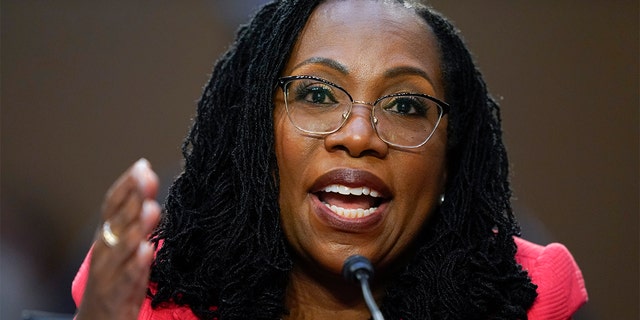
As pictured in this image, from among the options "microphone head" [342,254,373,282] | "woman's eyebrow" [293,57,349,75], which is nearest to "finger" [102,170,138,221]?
"microphone head" [342,254,373,282]

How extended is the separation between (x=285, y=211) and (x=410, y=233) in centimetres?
34

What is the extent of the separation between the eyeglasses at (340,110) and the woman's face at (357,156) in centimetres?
2

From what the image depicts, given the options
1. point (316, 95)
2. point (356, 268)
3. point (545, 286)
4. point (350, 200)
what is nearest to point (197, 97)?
point (316, 95)

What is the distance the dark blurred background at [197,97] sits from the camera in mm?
4074

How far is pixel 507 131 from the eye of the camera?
4242 mm

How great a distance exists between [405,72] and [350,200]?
14.7 inches

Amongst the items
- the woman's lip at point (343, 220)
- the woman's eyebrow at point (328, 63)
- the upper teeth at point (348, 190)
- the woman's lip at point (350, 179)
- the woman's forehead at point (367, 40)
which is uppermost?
the woman's forehead at point (367, 40)

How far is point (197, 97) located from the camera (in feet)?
13.7

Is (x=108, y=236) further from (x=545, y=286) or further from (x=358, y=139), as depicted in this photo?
(x=545, y=286)

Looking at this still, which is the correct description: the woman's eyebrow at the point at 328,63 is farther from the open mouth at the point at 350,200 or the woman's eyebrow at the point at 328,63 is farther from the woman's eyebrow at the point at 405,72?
the open mouth at the point at 350,200

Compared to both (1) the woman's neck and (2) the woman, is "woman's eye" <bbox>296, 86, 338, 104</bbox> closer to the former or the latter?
(2) the woman

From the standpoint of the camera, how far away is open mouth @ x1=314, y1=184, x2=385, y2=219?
2.17 meters

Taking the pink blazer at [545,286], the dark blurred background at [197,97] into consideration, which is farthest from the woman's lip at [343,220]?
the dark blurred background at [197,97]

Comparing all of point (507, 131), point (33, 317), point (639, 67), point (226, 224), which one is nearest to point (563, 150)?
point (507, 131)
